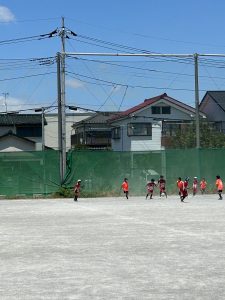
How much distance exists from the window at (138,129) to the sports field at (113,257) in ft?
114

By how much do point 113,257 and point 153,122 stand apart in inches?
1710

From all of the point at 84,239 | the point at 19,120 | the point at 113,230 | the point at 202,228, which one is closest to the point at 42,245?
the point at 84,239

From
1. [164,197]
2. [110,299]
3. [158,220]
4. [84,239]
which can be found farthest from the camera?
[164,197]

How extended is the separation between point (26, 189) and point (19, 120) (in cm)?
2907

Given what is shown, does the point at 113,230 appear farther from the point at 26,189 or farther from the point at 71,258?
the point at 26,189

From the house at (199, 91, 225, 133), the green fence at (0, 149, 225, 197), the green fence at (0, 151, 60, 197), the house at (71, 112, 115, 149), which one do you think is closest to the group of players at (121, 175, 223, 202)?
the green fence at (0, 149, 225, 197)

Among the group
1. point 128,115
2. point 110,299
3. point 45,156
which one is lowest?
point 110,299

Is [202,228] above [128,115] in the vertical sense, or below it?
below

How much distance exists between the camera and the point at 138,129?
5256 centimetres

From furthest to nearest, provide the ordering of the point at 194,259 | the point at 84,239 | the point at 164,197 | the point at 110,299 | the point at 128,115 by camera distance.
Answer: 1. the point at 128,115
2. the point at 164,197
3. the point at 84,239
4. the point at 194,259
5. the point at 110,299

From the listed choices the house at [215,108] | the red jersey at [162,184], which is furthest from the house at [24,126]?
the red jersey at [162,184]

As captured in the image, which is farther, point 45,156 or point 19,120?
point 19,120

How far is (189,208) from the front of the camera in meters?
21.1

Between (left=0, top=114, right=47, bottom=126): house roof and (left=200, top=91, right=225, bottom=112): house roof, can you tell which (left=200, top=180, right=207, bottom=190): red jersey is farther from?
(left=0, top=114, right=47, bottom=126): house roof
